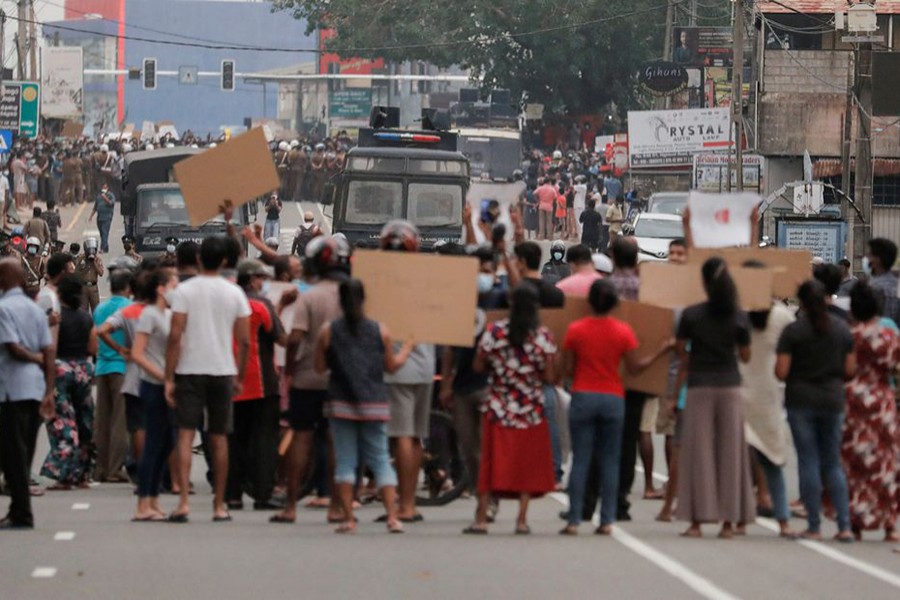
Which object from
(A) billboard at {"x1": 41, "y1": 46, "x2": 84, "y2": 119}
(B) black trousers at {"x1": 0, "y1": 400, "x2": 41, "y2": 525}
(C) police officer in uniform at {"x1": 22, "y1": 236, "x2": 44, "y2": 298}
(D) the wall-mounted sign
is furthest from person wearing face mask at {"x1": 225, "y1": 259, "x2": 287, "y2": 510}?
(A) billboard at {"x1": 41, "y1": 46, "x2": 84, "y2": 119}

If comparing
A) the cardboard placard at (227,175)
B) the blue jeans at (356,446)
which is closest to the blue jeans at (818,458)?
the blue jeans at (356,446)

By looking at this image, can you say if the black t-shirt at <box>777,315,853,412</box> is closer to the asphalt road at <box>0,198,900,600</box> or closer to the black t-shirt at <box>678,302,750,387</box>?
the black t-shirt at <box>678,302,750,387</box>

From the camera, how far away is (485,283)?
12.5 meters

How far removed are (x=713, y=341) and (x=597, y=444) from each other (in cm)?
96

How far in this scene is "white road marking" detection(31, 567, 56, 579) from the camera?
10172 millimetres

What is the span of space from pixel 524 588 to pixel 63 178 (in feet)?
166

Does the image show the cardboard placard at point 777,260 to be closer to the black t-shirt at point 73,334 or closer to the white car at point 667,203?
the black t-shirt at point 73,334

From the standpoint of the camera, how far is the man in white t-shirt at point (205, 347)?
11.8 meters

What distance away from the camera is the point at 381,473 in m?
11.5

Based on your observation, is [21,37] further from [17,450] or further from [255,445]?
[17,450]

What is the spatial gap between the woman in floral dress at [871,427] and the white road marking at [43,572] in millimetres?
4635

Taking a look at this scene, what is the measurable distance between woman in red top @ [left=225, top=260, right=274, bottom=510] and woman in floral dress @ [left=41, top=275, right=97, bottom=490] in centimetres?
162

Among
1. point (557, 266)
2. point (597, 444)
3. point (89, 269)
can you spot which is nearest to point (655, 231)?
point (89, 269)

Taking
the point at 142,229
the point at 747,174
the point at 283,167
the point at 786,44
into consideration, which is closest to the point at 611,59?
the point at 283,167
